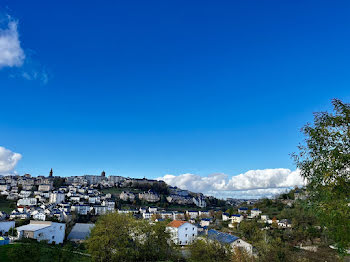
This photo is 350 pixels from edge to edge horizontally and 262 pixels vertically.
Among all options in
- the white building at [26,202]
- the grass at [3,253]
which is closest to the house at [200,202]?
the white building at [26,202]

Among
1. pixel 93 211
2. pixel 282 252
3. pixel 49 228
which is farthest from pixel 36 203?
pixel 282 252

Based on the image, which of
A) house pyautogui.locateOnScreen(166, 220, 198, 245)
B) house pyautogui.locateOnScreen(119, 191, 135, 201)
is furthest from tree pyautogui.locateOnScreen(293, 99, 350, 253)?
house pyautogui.locateOnScreen(119, 191, 135, 201)

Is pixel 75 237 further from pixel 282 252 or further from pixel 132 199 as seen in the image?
pixel 132 199

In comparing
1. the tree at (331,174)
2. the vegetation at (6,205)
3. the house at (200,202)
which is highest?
the tree at (331,174)

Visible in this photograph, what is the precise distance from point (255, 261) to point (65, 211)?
3309 inches

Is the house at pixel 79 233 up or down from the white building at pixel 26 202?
down

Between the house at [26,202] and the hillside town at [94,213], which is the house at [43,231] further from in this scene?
the house at [26,202]

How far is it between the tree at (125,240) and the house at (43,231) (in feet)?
107

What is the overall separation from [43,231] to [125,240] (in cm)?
3605

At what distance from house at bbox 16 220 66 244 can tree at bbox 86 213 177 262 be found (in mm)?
32513

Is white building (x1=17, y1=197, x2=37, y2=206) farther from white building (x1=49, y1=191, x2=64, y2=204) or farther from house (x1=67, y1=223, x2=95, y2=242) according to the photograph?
house (x1=67, y1=223, x2=95, y2=242)

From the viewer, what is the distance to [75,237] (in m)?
63.2

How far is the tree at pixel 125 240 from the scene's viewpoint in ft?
80.5

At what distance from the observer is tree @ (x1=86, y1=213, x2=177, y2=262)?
24.5 meters
